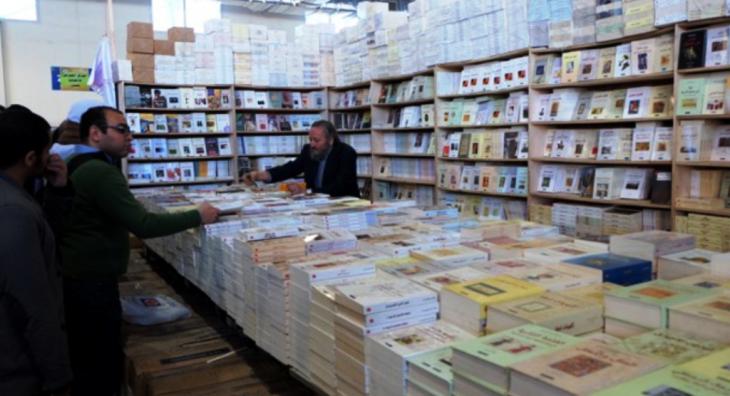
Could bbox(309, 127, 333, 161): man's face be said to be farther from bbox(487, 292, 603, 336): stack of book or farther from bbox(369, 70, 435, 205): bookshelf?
bbox(487, 292, 603, 336): stack of book

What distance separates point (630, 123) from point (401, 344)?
4.20m

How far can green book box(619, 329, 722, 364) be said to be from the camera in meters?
1.22

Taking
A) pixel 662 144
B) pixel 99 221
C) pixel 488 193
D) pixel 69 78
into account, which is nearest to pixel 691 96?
pixel 662 144

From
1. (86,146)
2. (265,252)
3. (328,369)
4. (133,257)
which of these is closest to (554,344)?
(328,369)

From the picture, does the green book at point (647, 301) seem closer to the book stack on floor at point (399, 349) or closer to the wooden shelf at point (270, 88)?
the book stack on floor at point (399, 349)

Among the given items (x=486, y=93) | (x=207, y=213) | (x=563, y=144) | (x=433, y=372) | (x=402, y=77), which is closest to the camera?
(x=433, y=372)

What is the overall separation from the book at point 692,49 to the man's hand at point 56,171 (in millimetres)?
4097

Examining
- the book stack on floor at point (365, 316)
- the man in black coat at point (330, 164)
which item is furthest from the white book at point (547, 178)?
the book stack on floor at point (365, 316)

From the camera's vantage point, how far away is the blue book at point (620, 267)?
1.96m

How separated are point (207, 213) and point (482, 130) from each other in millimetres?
3981

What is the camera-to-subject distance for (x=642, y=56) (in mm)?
4645

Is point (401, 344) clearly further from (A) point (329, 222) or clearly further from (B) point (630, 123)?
(B) point (630, 123)

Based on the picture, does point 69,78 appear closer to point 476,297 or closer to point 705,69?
point 705,69

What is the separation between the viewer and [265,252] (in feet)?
7.91
